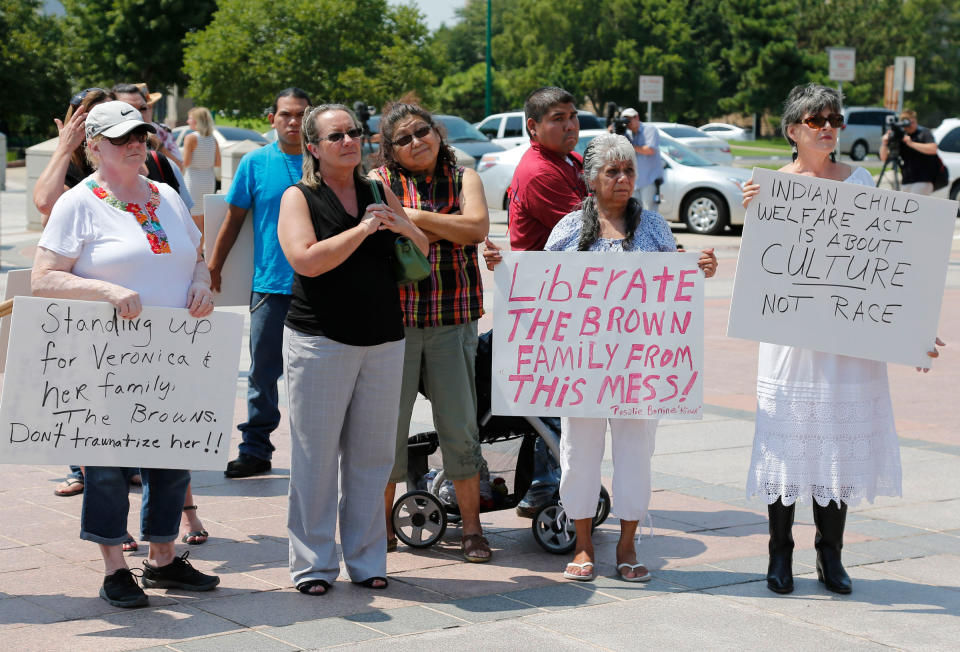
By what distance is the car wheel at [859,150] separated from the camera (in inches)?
1857

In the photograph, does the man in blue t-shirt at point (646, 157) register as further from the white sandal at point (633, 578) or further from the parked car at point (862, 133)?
the parked car at point (862, 133)

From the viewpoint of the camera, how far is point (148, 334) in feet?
15.6

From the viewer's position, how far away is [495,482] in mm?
5910

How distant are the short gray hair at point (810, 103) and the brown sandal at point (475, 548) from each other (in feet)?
6.88

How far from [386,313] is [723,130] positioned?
7036 cm

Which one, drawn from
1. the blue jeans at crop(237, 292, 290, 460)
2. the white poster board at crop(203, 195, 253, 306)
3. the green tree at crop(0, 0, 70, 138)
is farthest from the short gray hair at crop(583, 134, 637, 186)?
the green tree at crop(0, 0, 70, 138)

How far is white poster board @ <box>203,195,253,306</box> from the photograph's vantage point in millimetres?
6738

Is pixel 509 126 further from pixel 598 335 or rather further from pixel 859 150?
pixel 598 335

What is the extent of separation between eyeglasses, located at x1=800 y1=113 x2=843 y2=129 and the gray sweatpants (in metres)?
1.82

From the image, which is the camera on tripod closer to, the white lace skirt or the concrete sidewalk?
the concrete sidewalk

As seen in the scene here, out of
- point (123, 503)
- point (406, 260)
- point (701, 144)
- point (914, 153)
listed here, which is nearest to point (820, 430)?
point (406, 260)

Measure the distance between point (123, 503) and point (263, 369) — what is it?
217cm

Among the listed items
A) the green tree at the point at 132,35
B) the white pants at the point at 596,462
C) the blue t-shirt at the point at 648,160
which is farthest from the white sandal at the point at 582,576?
the green tree at the point at 132,35

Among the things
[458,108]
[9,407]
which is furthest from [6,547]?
[458,108]
